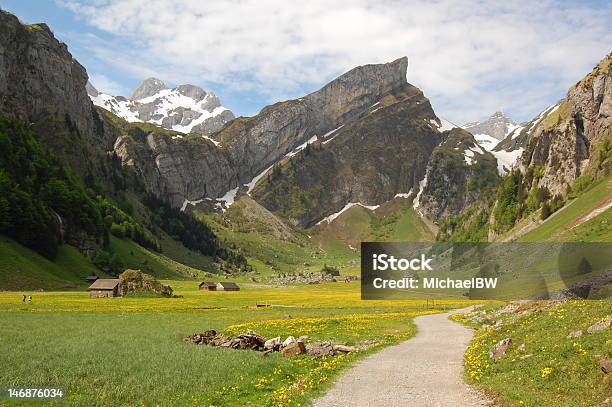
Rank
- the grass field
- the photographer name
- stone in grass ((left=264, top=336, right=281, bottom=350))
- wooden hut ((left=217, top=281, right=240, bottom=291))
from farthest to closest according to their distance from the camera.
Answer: wooden hut ((left=217, top=281, right=240, bottom=291)) → the photographer name → stone in grass ((left=264, top=336, right=281, bottom=350)) → the grass field

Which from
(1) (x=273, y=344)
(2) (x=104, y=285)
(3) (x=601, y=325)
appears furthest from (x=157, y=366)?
(2) (x=104, y=285)

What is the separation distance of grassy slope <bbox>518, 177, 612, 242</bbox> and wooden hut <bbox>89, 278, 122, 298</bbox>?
109 m

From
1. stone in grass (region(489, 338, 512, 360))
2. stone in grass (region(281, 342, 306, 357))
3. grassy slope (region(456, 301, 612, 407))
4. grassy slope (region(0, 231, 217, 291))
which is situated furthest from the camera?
grassy slope (region(0, 231, 217, 291))

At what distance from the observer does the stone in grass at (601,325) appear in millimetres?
24234

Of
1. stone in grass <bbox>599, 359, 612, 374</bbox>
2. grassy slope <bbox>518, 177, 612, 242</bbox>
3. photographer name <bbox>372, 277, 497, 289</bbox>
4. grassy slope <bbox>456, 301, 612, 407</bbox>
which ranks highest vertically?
Result: grassy slope <bbox>518, 177, 612, 242</bbox>

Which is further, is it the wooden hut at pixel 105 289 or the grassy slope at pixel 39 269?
the grassy slope at pixel 39 269

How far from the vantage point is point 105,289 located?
114 meters

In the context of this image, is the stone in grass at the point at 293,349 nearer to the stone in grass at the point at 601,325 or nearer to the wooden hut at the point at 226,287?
the stone in grass at the point at 601,325

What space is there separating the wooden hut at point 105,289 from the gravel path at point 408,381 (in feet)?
301

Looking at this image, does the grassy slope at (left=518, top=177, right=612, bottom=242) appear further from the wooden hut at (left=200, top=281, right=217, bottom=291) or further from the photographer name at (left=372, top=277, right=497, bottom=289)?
the wooden hut at (left=200, top=281, right=217, bottom=291)

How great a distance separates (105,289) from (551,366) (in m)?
110

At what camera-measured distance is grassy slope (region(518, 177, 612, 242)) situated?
369ft

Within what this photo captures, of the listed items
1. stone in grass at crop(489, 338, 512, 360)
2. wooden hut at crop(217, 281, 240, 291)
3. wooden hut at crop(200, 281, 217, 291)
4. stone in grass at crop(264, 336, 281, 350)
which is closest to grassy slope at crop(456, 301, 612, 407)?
stone in grass at crop(489, 338, 512, 360)

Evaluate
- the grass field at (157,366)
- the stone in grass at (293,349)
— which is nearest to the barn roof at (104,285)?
the grass field at (157,366)
